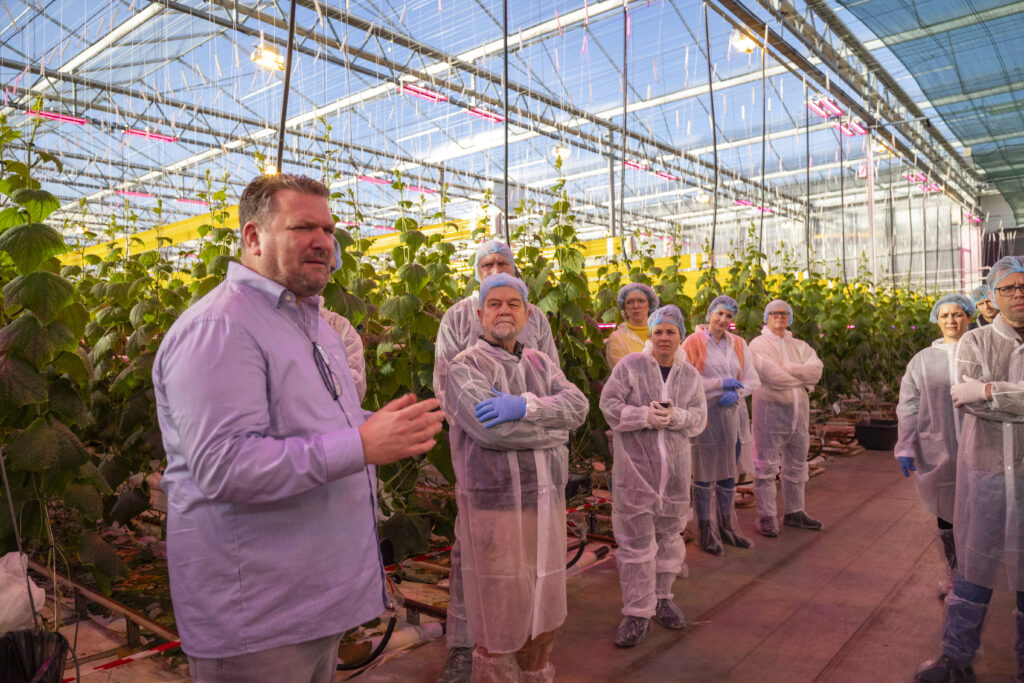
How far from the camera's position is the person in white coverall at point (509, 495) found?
231 cm

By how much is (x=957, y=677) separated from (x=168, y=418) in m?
2.86

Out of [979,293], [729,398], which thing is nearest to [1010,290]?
[729,398]

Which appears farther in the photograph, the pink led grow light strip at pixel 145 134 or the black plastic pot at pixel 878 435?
the pink led grow light strip at pixel 145 134

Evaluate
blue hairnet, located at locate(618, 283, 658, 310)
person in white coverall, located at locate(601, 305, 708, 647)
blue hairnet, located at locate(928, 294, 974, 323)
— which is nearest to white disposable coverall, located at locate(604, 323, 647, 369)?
blue hairnet, located at locate(618, 283, 658, 310)

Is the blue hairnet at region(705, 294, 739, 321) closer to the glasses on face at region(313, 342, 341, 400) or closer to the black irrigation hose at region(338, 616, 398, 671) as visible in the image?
the black irrigation hose at region(338, 616, 398, 671)

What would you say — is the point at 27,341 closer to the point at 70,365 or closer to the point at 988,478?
the point at 70,365

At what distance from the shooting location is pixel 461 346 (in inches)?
112

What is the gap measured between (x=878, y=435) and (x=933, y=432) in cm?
477

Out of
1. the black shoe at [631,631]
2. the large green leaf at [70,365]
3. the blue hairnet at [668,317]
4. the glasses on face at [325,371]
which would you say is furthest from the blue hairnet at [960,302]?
the large green leaf at [70,365]

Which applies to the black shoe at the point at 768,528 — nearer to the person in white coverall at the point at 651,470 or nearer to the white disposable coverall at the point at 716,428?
the white disposable coverall at the point at 716,428

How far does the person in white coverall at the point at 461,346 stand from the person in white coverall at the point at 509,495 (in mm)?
260

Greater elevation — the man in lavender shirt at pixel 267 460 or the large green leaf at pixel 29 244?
the large green leaf at pixel 29 244

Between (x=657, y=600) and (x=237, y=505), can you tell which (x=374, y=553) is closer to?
(x=237, y=505)

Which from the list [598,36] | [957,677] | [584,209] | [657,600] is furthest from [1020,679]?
[584,209]
